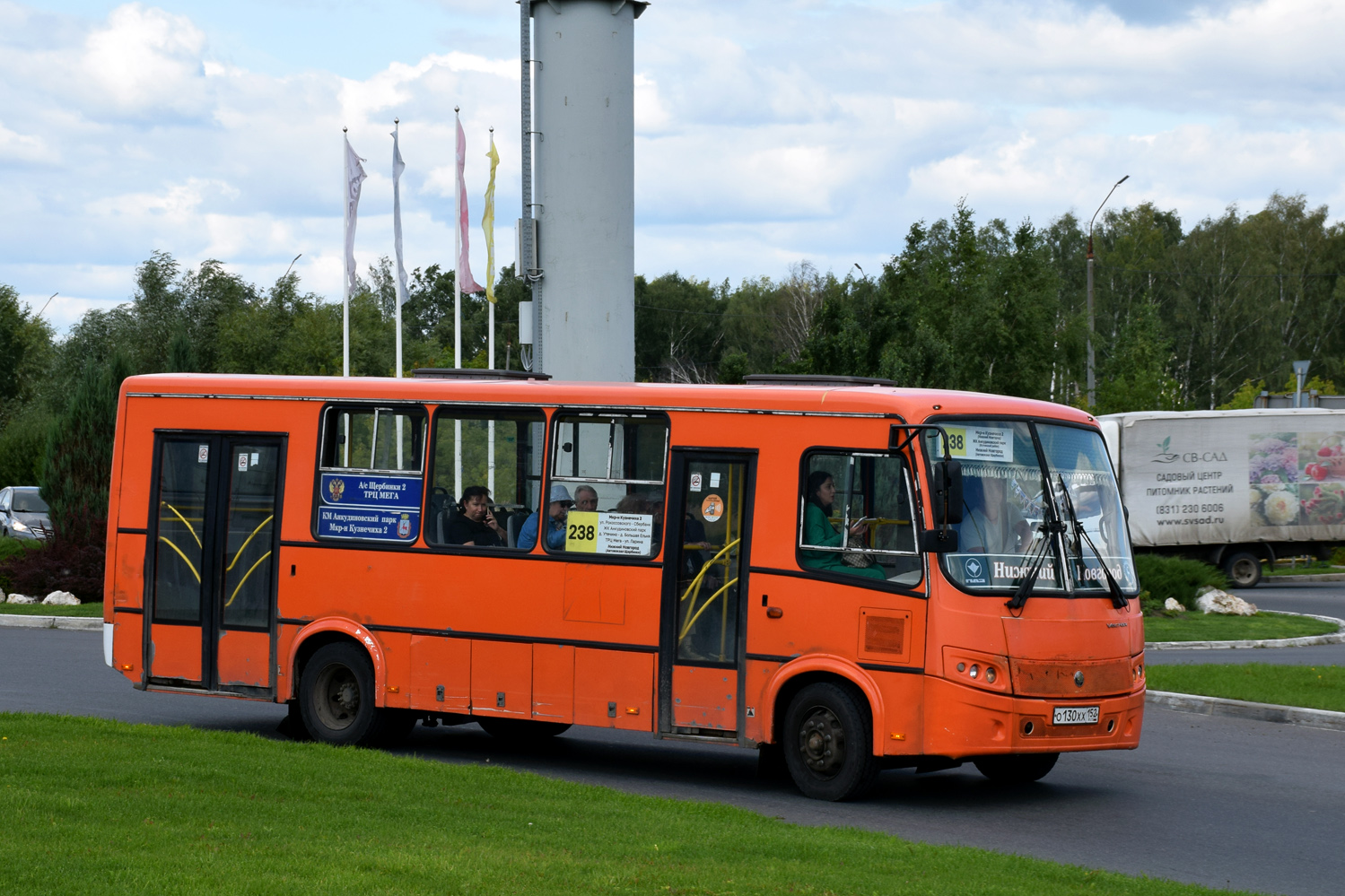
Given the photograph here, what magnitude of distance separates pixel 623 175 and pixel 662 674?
12227 mm

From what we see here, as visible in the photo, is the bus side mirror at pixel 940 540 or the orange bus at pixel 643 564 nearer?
the bus side mirror at pixel 940 540

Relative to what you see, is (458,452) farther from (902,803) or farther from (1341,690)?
(1341,690)

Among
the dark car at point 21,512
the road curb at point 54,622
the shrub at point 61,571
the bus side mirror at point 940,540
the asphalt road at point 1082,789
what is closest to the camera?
the asphalt road at point 1082,789

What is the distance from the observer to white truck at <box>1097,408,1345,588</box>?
32.5 m

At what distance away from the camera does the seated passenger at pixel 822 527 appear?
1054 cm

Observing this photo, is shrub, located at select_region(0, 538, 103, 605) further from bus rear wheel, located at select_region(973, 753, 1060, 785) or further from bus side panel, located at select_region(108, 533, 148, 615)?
bus rear wheel, located at select_region(973, 753, 1060, 785)

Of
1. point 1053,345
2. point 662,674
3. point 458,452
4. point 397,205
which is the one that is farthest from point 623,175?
point 1053,345

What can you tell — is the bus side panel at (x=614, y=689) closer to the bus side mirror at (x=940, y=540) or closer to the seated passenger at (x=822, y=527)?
the seated passenger at (x=822, y=527)

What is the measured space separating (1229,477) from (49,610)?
75.0ft

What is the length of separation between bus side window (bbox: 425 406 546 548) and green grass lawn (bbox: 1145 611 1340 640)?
12.5 meters

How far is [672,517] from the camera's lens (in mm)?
11289

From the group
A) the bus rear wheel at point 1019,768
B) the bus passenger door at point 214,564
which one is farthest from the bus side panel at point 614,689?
the bus passenger door at point 214,564

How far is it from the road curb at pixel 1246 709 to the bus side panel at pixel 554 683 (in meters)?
7.26

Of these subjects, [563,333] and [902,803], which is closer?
[902,803]
